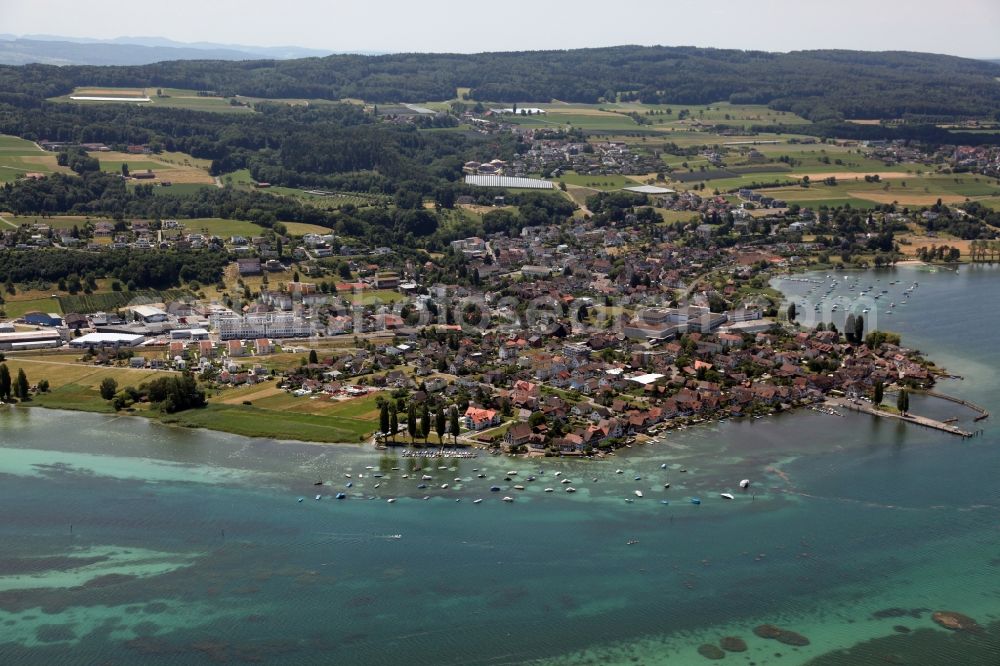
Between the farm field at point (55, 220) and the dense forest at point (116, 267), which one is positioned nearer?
the dense forest at point (116, 267)

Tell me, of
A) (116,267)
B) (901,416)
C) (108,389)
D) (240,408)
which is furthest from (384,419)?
(116,267)

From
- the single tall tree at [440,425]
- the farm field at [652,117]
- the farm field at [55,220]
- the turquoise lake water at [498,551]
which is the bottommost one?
the turquoise lake water at [498,551]

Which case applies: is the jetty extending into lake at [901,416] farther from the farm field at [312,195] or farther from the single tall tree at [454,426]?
the farm field at [312,195]

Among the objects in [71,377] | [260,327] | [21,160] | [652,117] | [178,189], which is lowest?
[71,377]

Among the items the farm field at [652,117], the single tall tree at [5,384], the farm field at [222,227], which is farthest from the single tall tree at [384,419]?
the farm field at [652,117]

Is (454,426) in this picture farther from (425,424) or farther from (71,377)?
(71,377)

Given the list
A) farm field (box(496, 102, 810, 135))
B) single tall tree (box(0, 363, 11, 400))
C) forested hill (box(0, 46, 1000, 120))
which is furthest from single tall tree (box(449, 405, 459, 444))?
forested hill (box(0, 46, 1000, 120))
